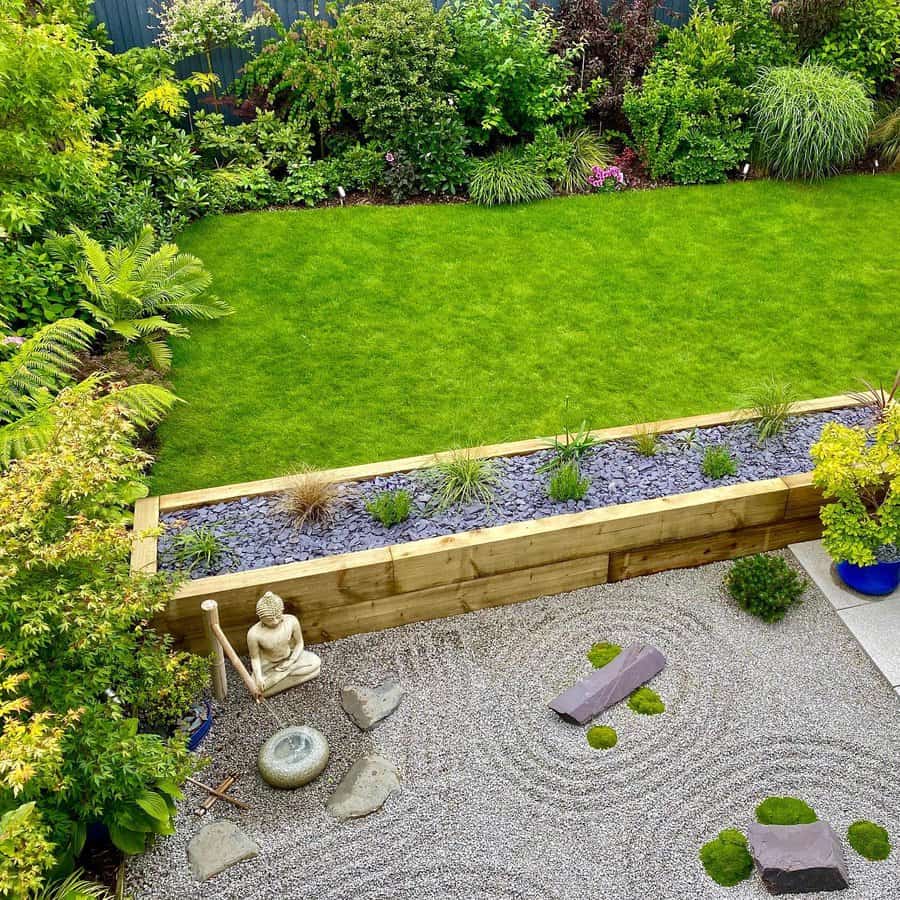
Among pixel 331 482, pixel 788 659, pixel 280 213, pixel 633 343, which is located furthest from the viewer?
pixel 280 213

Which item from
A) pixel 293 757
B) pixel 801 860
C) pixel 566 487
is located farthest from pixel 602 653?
pixel 293 757

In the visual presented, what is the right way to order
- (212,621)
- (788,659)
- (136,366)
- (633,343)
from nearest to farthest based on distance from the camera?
(212,621) → (788,659) → (136,366) → (633,343)

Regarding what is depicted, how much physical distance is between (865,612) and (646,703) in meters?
1.56

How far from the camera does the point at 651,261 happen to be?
27.9 feet

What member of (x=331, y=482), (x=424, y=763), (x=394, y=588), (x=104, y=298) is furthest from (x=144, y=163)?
(x=424, y=763)

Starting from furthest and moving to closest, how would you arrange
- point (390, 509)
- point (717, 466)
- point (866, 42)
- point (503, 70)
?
point (866, 42) → point (503, 70) → point (717, 466) → point (390, 509)

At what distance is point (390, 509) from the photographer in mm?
5145

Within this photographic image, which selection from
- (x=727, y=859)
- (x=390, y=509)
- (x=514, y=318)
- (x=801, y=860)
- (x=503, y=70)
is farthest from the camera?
(x=503, y=70)

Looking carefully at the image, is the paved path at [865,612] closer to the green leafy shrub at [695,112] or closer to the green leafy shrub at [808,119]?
the green leafy shrub at [695,112]

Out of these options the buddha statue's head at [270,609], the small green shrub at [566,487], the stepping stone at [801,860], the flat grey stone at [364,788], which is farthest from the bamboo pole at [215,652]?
the stepping stone at [801,860]

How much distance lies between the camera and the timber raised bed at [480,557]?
470cm

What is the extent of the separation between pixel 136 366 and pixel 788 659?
16.2ft

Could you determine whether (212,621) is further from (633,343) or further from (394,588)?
(633,343)

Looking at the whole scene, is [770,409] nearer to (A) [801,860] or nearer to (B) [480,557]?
(B) [480,557]
